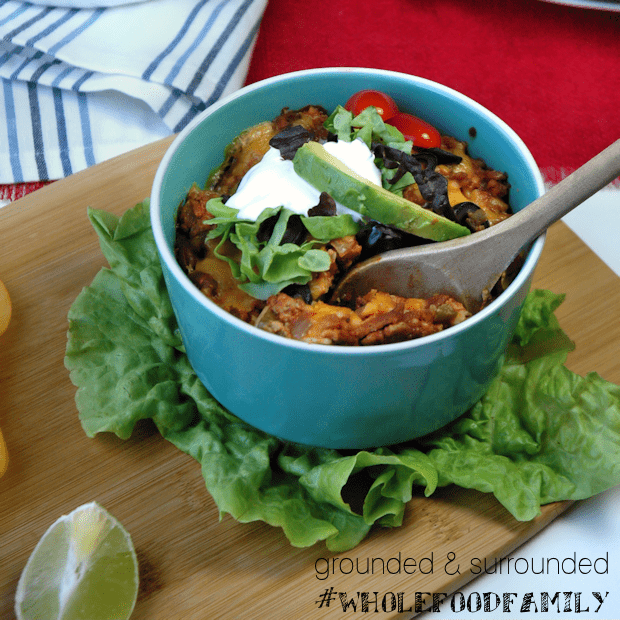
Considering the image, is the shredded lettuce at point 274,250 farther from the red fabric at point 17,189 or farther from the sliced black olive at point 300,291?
the red fabric at point 17,189

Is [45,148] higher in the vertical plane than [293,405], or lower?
lower

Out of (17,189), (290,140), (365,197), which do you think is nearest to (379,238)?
(365,197)

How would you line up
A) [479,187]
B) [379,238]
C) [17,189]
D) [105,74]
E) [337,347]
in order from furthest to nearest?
[105,74] < [17,189] < [479,187] < [379,238] < [337,347]

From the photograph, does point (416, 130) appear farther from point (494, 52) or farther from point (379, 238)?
point (494, 52)

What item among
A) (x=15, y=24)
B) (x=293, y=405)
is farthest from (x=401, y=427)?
(x=15, y=24)

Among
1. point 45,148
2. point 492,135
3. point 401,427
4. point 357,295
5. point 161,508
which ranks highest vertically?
point 492,135

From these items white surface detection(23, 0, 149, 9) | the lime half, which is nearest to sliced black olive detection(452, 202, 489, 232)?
the lime half

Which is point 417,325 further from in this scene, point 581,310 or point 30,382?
point 30,382
